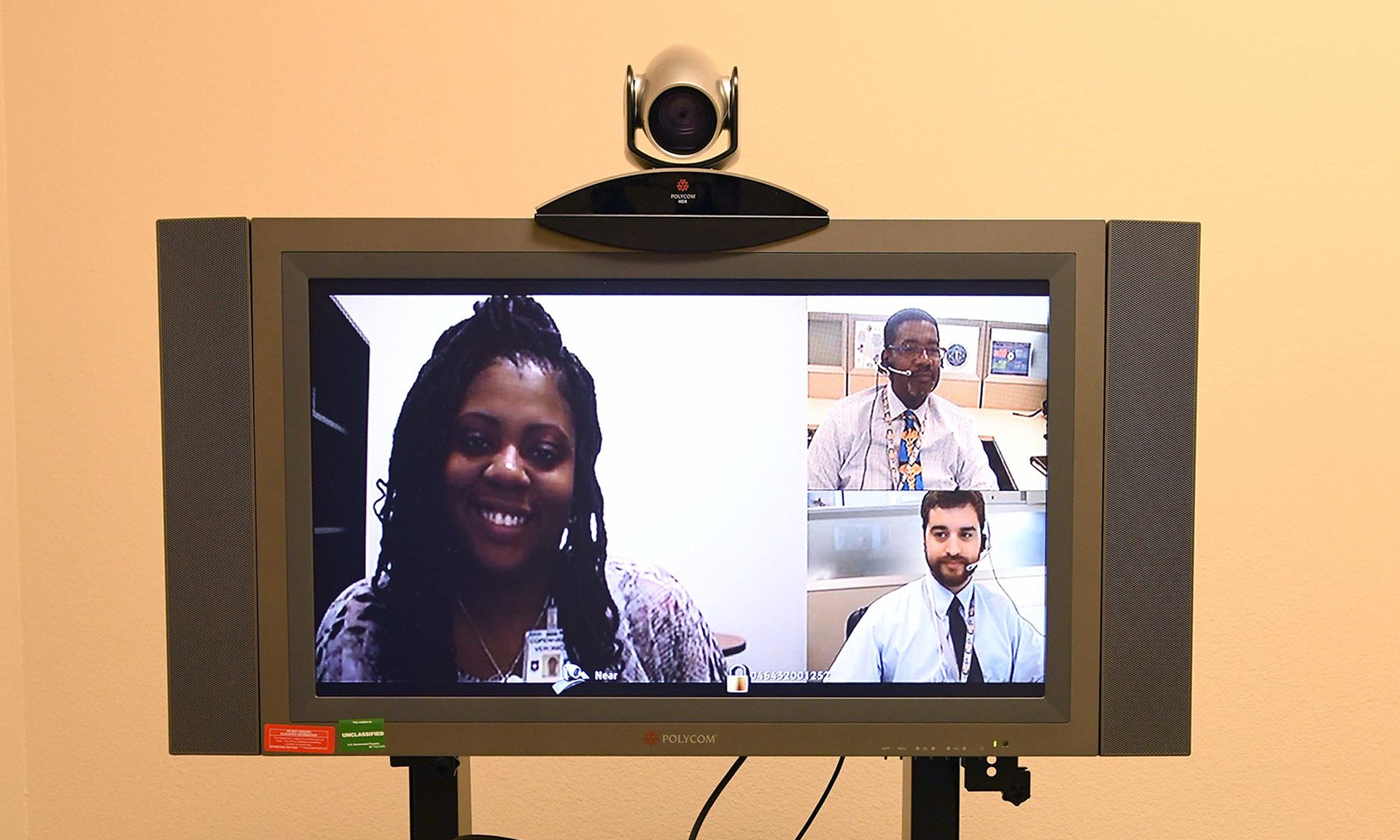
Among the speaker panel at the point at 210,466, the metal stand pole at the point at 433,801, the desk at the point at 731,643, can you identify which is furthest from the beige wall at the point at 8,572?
the desk at the point at 731,643

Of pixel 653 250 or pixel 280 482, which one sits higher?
pixel 653 250

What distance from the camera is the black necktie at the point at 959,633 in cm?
72

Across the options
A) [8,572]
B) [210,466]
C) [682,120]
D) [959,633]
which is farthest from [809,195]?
[8,572]

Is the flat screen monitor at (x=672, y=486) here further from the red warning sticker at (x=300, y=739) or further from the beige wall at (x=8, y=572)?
the beige wall at (x=8, y=572)

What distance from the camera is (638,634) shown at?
2.38 feet

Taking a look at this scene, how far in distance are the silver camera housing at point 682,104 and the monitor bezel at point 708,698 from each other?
0.11m

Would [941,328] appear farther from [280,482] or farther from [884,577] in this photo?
[280,482]

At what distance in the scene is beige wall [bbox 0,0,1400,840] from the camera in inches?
43.8

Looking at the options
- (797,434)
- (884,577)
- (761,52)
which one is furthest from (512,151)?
(884,577)

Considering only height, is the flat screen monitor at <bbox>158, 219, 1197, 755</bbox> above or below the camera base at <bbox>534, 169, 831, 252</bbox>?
below

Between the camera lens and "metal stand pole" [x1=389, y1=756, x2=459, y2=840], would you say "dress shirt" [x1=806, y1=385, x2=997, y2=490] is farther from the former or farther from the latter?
"metal stand pole" [x1=389, y1=756, x2=459, y2=840]

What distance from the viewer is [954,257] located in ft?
2.34

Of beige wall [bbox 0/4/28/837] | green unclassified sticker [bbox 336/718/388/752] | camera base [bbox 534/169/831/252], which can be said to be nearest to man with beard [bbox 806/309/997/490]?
camera base [bbox 534/169/831/252]

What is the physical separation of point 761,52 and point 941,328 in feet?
1.88
